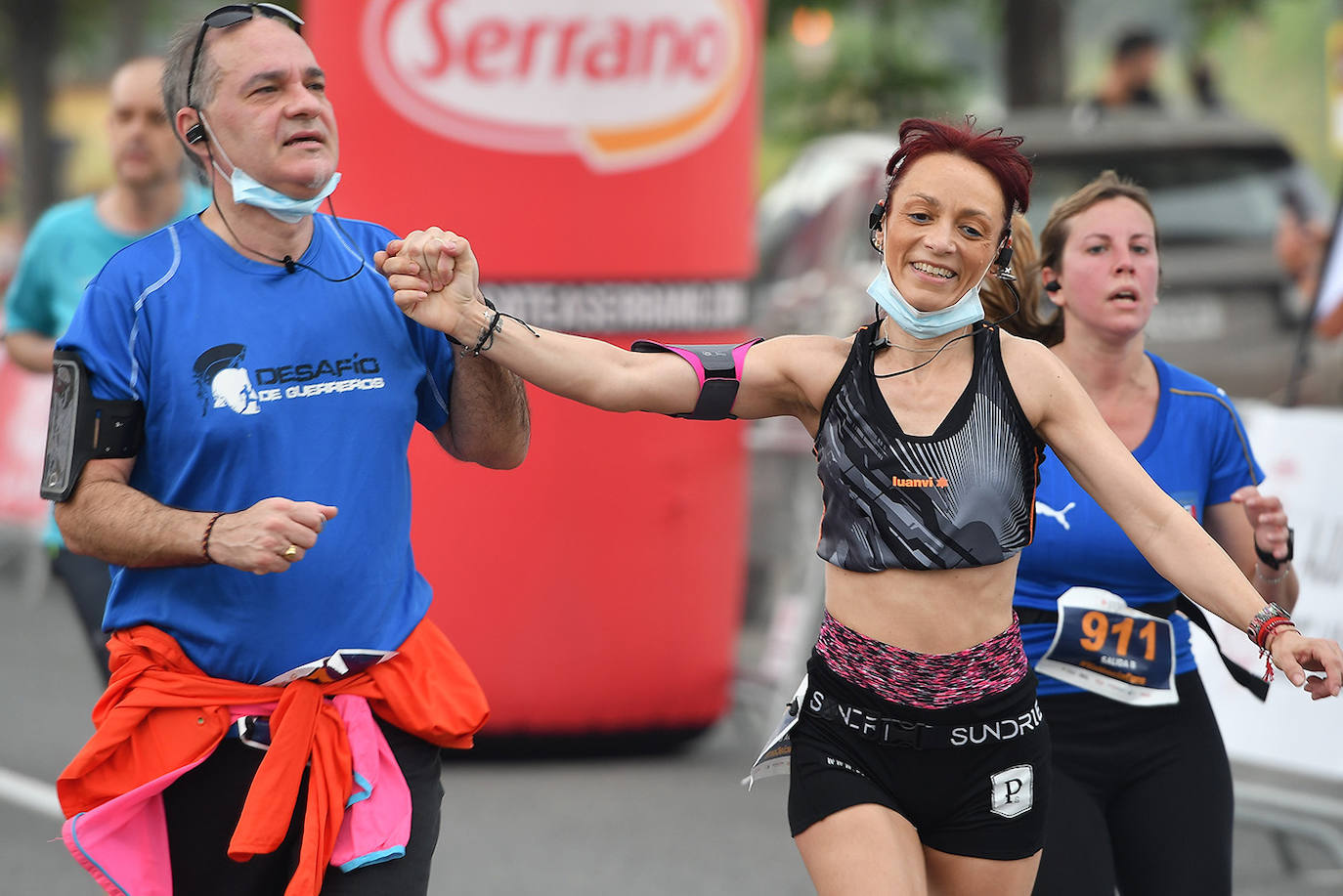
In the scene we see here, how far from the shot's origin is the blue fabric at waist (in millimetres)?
4039

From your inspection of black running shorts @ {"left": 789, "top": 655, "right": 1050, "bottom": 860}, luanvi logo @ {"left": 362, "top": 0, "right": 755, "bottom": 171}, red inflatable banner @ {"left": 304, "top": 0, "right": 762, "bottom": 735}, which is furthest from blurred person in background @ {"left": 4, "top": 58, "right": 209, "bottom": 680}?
black running shorts @ {"left": 789, "top": 655, "right": 1050, "bottom": 860}

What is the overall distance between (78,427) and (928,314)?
5.01ft

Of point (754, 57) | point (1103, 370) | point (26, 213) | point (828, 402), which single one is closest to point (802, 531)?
point (754, 57)

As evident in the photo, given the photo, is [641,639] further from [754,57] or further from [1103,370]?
[1103,370]

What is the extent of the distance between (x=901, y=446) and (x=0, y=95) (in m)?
30.1

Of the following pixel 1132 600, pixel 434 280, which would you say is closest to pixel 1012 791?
pixel 1132 600

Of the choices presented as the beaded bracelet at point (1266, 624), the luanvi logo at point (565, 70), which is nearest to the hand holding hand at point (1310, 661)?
the beaded bracelet at point (1266, 624)

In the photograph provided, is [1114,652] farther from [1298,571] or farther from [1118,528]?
[1298,571]

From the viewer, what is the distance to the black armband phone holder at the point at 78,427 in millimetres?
3205

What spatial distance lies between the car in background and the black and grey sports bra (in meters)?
6.17

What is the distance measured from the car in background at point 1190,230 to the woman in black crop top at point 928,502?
6.13 m

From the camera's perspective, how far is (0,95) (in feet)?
100

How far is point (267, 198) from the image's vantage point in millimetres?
3369

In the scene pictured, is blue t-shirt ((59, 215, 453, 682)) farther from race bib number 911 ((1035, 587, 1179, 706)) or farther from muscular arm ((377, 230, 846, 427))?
race bib number 911 ((1035, 587, 1179, 706))
